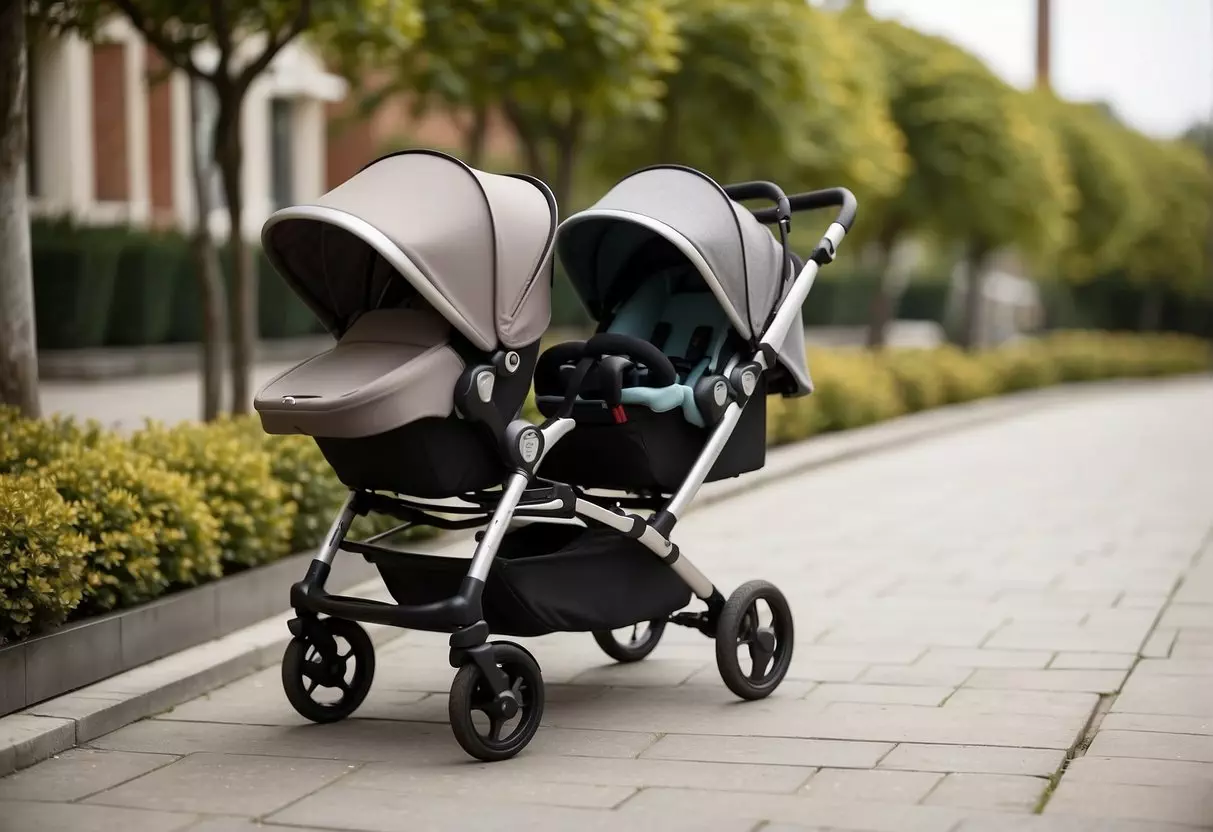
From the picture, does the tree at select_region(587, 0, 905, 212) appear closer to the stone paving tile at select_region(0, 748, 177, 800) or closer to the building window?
the stone paving tile at select_region(0, 748, 177, 800)

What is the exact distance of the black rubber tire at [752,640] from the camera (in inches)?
224

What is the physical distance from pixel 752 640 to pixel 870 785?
3.90 ft

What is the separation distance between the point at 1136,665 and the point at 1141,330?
4084 cm

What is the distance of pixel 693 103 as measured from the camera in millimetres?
15594

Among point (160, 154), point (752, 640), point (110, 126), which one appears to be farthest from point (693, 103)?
point (160, 154)

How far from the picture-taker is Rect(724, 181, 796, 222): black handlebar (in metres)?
6.06

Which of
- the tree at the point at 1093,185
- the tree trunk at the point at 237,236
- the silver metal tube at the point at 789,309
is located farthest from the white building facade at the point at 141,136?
the silver metal tube at the point at 789,309

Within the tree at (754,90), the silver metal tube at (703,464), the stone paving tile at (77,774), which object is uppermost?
the tree at (754,90)

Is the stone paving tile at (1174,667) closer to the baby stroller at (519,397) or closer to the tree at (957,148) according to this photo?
the baby stroller at (519,397)

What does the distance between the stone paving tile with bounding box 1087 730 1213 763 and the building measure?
535 inches

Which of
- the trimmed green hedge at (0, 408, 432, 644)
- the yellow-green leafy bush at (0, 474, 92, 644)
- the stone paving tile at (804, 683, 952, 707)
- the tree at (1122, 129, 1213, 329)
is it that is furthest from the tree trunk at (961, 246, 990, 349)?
the yellow-green leafy bush at (0, 474, 92, 644)

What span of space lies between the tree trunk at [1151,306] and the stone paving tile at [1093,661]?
39.0 m

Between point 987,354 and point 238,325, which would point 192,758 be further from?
point 987,354

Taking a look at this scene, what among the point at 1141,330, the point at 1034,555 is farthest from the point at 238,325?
the point at 1141,330
